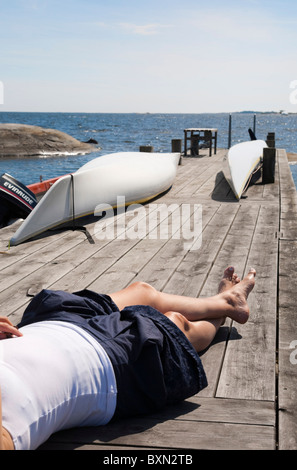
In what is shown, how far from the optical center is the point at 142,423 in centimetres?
220

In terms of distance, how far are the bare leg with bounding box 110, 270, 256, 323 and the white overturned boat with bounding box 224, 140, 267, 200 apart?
484cm

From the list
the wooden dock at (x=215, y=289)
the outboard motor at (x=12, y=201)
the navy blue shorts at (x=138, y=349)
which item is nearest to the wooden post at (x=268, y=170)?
the wooden dock at (x=215, y=289)

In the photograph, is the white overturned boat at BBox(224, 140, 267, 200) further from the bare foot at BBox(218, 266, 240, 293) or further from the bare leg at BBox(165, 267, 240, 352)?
the bare leg at BBox(165, 267, 240, 352)

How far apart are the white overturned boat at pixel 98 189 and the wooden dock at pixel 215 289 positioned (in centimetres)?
26

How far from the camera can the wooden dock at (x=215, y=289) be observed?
211 centimetres

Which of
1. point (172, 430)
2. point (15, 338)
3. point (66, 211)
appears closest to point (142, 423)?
point (172, 430)

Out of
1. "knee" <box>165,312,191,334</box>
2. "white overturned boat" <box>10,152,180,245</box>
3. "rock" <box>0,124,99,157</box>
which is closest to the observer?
"knee" <box>165,312,191,334</box>

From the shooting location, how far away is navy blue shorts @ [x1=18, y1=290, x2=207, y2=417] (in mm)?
2160

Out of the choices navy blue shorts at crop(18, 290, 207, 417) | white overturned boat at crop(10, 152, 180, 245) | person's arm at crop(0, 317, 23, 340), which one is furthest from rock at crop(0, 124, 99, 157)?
person's arm at crop(0, 317, 23, 340)

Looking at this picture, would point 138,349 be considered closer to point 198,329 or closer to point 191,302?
point 198,329

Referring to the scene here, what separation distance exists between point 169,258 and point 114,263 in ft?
→ 1.67

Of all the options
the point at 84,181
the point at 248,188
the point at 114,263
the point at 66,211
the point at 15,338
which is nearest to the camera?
the point at 15,338

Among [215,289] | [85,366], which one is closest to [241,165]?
[215,289]
